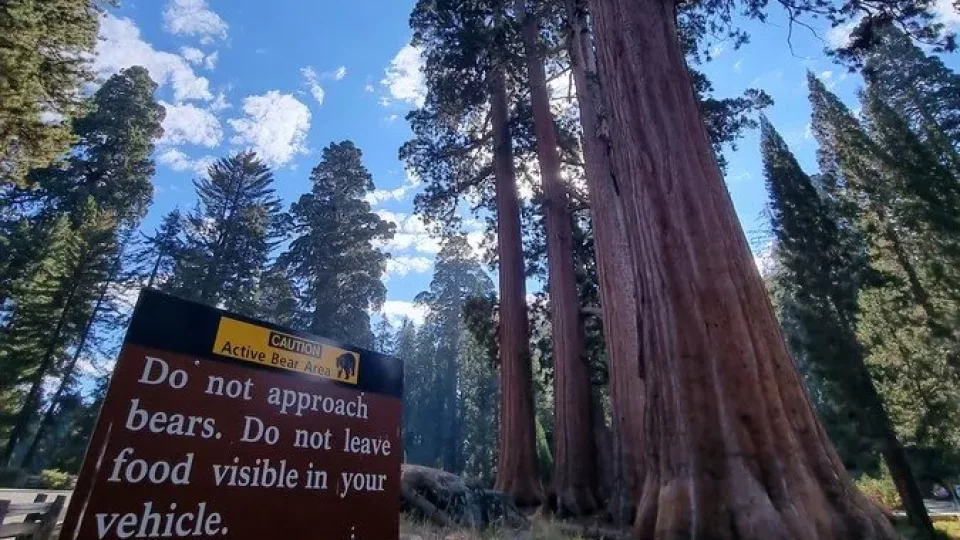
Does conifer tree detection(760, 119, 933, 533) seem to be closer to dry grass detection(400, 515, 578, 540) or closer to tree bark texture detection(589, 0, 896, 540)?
dry grass detection(400, 515, 578, 540)

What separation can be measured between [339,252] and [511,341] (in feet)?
78.0

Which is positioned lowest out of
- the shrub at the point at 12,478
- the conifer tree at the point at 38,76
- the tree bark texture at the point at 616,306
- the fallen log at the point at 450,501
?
the fallen log at the point at 450,501

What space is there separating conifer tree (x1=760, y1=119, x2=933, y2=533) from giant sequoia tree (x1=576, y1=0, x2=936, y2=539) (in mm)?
18818

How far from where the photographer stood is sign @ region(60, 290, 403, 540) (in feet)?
6.77

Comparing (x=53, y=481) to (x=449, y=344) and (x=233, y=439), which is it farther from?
(x=449, y=344)

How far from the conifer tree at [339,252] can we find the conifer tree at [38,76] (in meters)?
21.5

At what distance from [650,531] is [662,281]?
203 centimetres

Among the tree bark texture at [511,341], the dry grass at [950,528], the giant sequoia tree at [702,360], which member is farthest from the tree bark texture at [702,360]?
the dry grass at [950,528]

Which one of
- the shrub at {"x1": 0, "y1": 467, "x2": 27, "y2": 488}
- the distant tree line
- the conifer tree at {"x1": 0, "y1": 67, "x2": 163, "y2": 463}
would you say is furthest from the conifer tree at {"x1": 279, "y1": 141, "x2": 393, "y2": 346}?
the shrub at {"x1": 0, "y1": 467, "x2": 27, "y2": 488}

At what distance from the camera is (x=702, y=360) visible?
12.7 ft

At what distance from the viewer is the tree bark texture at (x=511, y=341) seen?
1108 cm

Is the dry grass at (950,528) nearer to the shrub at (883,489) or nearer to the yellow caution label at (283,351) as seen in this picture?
the shrub at (883,489)

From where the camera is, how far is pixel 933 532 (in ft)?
53.4

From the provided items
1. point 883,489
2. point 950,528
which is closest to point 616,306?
point 950,528
